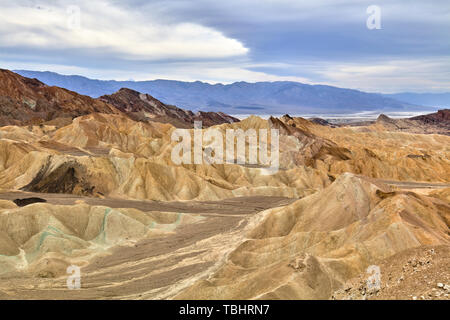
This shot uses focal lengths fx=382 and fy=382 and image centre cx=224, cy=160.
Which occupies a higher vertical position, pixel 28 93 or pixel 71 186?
pixel 28 93

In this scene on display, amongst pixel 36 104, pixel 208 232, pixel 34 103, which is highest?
pixel 34 103

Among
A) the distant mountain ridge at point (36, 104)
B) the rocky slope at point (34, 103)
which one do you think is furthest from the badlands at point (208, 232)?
the rocky slope at point (34, 103)

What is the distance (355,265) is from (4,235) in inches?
1431

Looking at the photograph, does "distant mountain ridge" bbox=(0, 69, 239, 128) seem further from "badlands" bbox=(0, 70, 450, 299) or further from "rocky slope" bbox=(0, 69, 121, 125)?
"badlands" bbox=(0, 70, 450, 299)

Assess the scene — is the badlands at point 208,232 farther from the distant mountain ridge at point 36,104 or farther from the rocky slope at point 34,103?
the rocky slope at point 34,103

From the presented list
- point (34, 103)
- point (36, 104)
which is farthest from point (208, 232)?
point (34, 103)

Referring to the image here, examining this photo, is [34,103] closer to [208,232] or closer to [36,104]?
[36,104]

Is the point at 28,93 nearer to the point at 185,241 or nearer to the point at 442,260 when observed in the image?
Answer: the point at 185,241

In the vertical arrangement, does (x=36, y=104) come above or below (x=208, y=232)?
above

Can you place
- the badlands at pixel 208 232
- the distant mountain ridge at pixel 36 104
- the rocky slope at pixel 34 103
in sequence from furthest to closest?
the rocky slope at pixel 34 103
the distant mountain ridge at pixel 36 104
the badlands at pixel 208 232

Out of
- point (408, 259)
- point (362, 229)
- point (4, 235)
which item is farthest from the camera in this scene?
point (4, 235)

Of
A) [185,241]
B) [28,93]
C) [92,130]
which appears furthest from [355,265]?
[28,93]
